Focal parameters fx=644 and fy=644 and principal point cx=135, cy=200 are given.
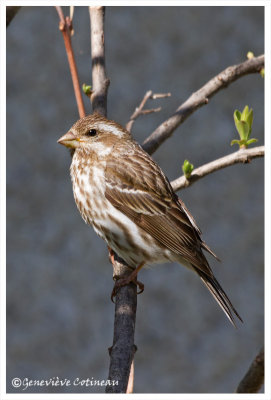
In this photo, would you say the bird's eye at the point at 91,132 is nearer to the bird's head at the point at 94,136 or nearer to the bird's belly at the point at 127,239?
the bird's head at the point at 94,136

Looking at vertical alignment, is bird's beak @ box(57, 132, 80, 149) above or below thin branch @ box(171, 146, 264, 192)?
above

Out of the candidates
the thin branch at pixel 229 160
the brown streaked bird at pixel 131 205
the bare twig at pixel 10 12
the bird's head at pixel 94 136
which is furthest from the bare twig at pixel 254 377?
the bare twig at pixel 10 12

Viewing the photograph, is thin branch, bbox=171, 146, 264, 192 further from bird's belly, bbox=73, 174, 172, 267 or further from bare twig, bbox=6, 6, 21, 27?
bare twig, bbox=6, 6, 21, 27

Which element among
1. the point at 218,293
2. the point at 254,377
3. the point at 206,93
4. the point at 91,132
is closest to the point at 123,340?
the point at 254,377

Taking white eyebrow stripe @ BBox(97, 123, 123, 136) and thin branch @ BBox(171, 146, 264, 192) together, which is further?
white eyebrow stripe @ BBox(97, 123, 123, 136)

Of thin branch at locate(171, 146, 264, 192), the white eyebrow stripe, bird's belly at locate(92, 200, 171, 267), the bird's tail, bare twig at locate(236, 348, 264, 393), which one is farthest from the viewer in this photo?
the white eyebrow stripe

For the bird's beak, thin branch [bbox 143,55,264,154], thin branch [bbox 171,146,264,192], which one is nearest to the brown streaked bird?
the bird's beak

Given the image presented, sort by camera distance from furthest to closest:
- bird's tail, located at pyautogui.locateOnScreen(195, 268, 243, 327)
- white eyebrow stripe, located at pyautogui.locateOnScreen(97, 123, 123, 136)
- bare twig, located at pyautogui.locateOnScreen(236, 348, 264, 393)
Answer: white eyebrow stripe, located at pyautogui.locateOnScreen(97, 123, 123, 136) < bird's tail, located at pyautogui.locateOnScreen(195, 268, 243, 327) < bare twig, located at pyautogui.locateOnScreen(236, 348, 264, 393)

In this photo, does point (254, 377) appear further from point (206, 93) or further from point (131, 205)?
point (206, 93)
